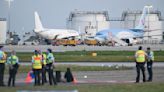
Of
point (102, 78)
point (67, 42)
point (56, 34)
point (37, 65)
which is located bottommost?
point (102, 78)

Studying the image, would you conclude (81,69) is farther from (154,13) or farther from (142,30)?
(154,13)

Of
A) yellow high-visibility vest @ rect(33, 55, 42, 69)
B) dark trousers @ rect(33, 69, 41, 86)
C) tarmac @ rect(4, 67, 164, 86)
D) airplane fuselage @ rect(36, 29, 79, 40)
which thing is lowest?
tarmac @ rect(4, 67, 164, 86)

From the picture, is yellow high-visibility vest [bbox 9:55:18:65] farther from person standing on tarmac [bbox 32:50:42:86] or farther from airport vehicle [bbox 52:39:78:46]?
airport vehicle [bbox 52:39:78:46]

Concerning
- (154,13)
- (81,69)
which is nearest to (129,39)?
(154,13)

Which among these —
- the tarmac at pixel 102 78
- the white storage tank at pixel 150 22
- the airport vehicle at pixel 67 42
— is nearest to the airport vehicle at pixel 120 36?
the airport vehicle at pixel 67 42

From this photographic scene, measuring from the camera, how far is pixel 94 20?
17650 cm

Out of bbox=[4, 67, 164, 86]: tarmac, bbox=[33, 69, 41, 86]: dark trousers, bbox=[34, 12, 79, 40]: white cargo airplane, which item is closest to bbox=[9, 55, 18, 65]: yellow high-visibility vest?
bbox=[33, 69, 41, 86]: dark trousers

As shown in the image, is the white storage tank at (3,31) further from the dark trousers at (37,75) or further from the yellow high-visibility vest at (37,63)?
the yellow high-visibility vest at (37,63)

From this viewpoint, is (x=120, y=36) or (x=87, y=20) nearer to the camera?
(x=120, y=36)

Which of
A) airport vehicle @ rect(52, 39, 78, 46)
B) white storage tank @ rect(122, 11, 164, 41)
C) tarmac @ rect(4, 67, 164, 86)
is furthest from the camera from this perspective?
white storage tank @ rect(122, 11, 164, 41)

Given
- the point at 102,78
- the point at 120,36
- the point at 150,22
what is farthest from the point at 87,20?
the point at 102,78

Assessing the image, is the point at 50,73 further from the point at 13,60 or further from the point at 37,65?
the point at 13,60

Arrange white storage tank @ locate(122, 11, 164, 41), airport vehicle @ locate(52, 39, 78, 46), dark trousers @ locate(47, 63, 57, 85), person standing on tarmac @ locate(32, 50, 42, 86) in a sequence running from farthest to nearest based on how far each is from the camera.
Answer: white storage tank @ locate(122, 11, 164, 41) < airport vehicle @ locate(52, 39, 78, 46) < dark trousers @ locate(47, 63, 57, 85) < person standing on tarmac @ locate(32, 50, 42, 86)

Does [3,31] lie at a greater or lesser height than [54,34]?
greater
